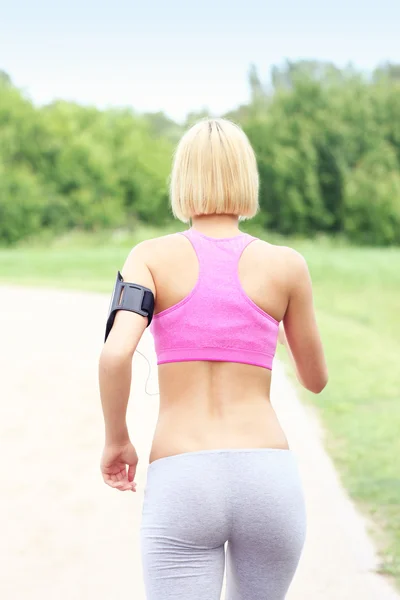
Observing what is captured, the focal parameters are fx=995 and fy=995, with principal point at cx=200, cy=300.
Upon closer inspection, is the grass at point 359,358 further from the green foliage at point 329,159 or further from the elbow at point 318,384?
the green foliage at point 329,159

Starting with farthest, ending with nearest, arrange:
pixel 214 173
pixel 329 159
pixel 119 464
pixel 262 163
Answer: pixel 262 163 → pixel 329 159 → pixel 119 464 → pixel 214 173

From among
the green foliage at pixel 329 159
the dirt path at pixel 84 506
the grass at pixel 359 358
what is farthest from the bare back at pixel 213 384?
the green foliage at pixel 329 159

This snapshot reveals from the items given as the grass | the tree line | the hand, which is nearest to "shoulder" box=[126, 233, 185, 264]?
the hand

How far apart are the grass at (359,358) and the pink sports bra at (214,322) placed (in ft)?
9.94

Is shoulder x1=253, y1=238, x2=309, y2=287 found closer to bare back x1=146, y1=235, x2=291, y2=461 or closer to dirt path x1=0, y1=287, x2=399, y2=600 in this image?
bare back x1=146, y1=235, x2=291, y2=461

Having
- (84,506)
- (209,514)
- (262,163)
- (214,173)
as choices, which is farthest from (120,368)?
(262,163)

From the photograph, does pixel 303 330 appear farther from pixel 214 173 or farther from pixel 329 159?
pixel 329 159

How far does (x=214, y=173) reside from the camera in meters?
2.41

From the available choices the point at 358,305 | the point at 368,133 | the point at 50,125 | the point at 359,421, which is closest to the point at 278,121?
the point at 368,133

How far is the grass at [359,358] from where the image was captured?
23.2 feet

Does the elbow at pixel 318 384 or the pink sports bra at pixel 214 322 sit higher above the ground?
the pink sports bra at pixel 214 322

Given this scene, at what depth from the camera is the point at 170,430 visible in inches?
92.7

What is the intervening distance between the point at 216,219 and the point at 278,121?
223 feet

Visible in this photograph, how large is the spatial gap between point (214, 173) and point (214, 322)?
1.19 ft
